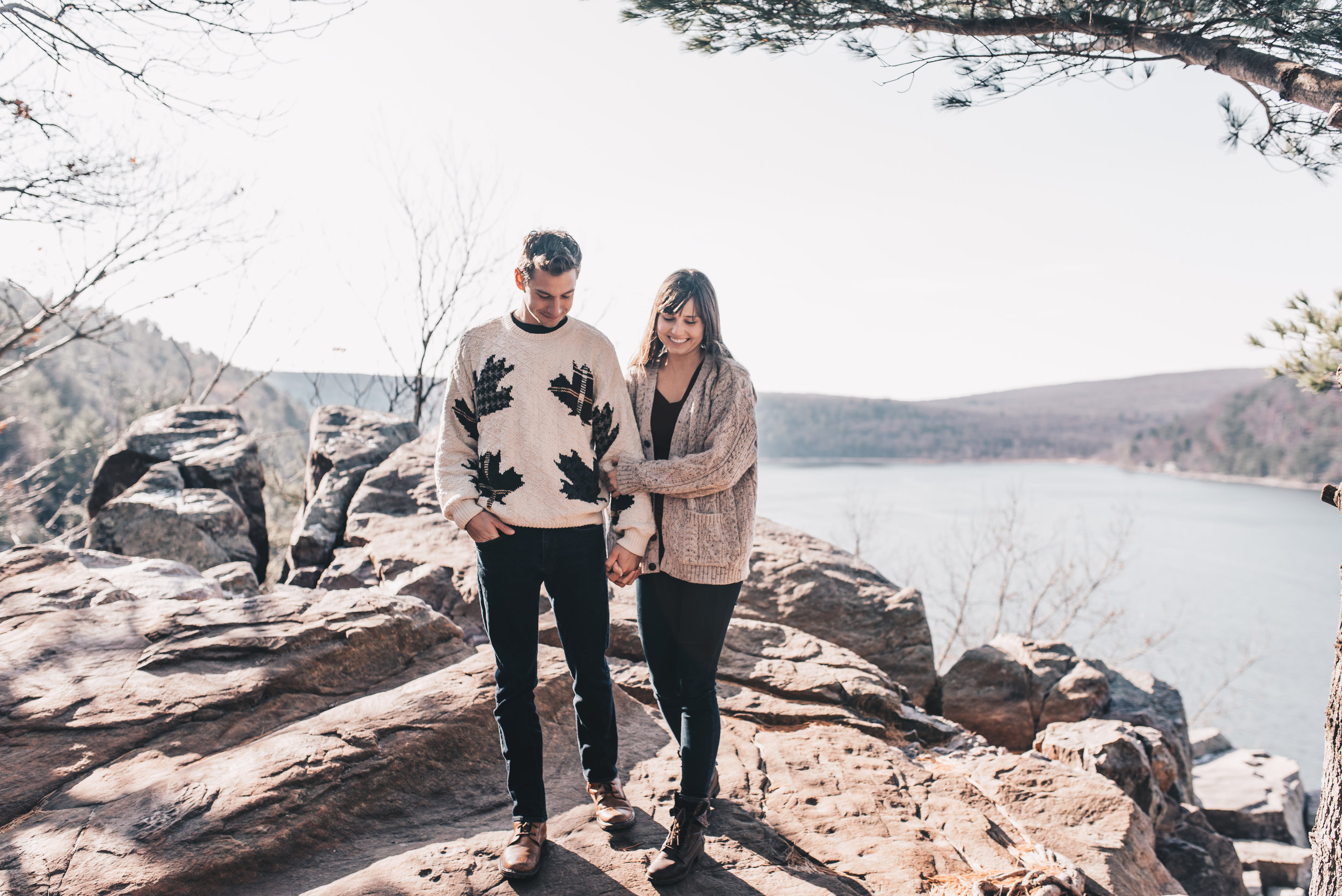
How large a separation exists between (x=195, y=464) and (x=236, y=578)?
2081mm

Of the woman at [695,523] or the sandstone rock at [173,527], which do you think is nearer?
the woman at [695,523]

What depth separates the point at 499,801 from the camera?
8.09 feet

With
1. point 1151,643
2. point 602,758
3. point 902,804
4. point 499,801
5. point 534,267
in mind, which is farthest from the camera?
point 1151,643

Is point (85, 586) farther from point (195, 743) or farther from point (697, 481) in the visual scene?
point (697, 481)

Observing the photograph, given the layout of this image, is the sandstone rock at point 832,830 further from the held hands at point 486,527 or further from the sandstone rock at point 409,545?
the sandstone rock at point 409,545

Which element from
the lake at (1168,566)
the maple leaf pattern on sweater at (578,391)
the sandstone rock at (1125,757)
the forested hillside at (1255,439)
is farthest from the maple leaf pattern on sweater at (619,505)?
the forested hillside at (1255,439)

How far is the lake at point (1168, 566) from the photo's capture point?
61.4 ft

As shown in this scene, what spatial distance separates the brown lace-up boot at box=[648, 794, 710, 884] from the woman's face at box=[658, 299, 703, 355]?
1358 mm

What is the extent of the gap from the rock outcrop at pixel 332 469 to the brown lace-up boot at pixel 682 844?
3891 mm

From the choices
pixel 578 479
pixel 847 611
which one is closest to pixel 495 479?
pixel 578 479

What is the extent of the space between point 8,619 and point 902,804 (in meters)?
3.91

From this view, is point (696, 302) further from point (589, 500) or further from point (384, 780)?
point (384, 780)

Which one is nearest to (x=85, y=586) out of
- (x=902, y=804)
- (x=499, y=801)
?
(x=499, y=801)

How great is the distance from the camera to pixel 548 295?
1.99 meters
